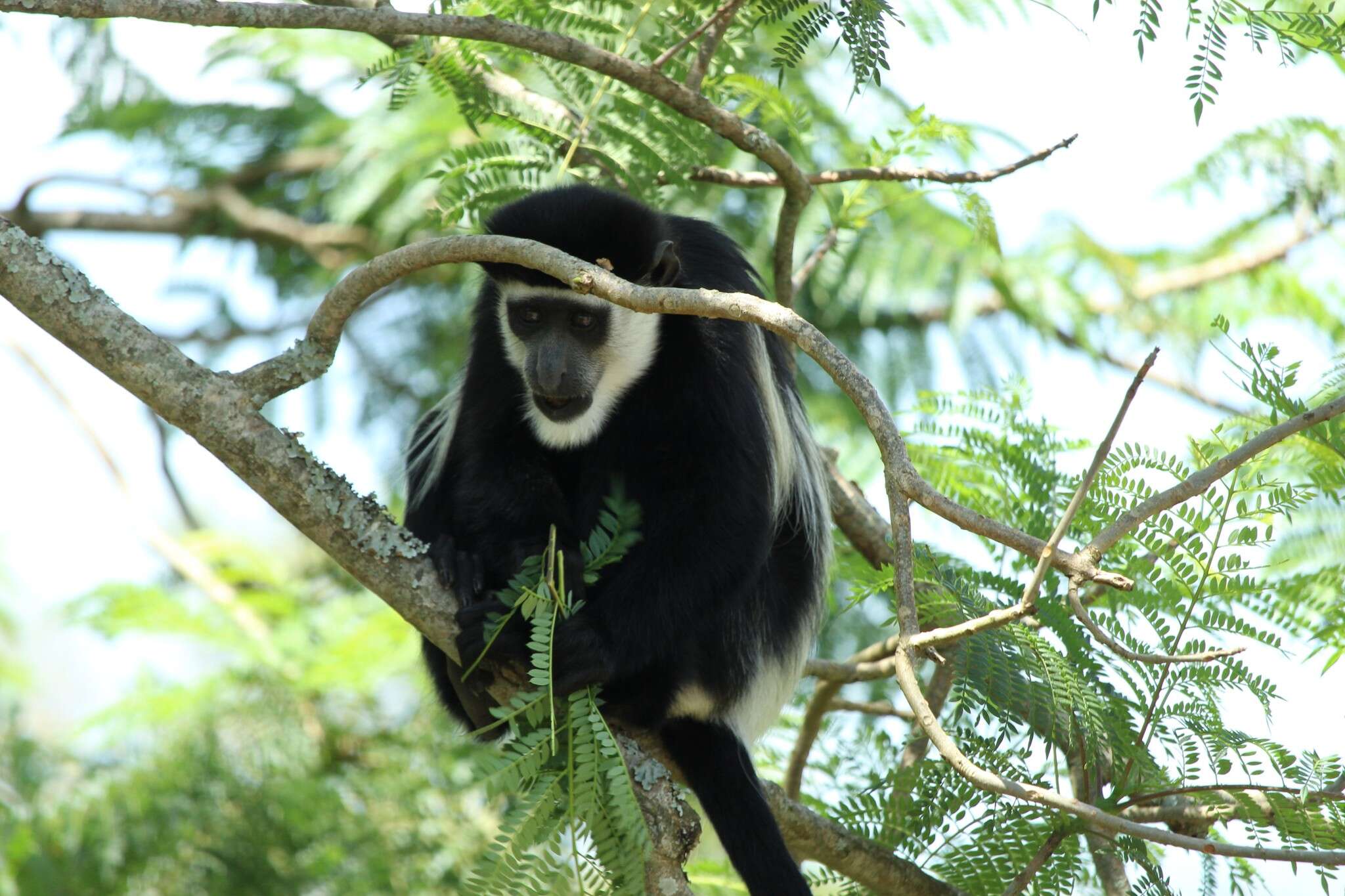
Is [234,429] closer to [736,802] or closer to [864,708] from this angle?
[736,802]

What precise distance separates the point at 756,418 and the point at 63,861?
7.73 ft

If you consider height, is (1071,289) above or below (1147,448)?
above

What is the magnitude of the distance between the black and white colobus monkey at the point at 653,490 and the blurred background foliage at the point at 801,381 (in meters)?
0.21

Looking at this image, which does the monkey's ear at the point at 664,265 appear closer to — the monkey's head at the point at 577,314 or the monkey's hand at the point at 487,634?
the monkey's head at the point at 577,314

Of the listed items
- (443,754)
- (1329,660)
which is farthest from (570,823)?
(443,754)

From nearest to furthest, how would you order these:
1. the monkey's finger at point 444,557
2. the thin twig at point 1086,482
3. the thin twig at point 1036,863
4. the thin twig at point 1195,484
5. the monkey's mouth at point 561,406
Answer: the thin twig at point 1086,482 → the thin twig at point 1195,484 → the thin twig at point 1036,863 → the monkey's finger at point 444,557 → the monkey's mouth at point 561,406

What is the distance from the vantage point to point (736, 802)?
6.59ft

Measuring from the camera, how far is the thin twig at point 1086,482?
1.02 metres

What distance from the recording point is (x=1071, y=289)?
4387mm

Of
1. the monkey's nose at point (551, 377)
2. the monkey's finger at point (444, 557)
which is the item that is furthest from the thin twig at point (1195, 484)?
the monkey's nose at point (551, 377)

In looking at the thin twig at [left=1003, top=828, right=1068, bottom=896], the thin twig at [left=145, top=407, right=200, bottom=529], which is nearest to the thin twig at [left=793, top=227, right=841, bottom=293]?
the thin twig at [left=1003, top=828, right=1068, bottom=896]

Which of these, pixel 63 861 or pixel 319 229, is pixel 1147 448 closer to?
pixel 63 861

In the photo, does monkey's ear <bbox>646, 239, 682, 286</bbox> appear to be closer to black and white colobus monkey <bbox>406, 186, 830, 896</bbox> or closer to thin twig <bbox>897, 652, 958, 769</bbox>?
black and white colobus monkey <bbox>406, 186, 830, 896</bbox>

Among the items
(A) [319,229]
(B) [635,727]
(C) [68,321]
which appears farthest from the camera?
(A) [319,229]
